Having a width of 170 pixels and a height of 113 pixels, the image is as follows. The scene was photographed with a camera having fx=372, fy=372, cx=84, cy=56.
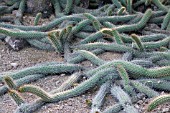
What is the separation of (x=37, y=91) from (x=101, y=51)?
1233 mm

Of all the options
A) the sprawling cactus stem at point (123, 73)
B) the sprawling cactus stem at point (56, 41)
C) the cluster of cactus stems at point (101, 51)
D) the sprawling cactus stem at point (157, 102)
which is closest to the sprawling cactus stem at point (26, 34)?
the cluster of cactus stems at point (101, 51)

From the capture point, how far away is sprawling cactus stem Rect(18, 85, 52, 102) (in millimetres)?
3258

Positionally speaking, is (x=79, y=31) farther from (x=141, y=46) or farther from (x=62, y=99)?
(x=62, y=99)

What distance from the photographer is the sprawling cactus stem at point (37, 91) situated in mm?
3258

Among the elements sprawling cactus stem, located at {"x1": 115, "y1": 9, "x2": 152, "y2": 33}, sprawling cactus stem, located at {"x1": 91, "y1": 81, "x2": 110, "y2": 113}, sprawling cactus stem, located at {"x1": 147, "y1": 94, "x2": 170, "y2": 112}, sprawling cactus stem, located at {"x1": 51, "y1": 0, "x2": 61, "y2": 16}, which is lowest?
sprawling cactus stem, located at {"x1": 91, "y1": 81, "x2": 110, "y2": 113}

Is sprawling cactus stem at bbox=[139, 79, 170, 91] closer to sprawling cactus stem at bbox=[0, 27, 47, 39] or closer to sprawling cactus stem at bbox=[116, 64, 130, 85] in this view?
sprawling cactus stem at bbox=[116, 64, 130, 85]

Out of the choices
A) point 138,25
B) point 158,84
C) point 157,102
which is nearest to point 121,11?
point 138,25

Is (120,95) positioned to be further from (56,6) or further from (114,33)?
(56,6)

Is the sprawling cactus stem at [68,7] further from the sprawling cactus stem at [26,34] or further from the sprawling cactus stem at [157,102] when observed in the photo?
the sprawling cactus stem at [157,102]

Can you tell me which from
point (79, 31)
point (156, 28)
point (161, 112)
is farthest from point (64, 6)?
point (161, 112)

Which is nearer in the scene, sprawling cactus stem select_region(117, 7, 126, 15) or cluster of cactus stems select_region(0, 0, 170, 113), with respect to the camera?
cluster of cactus stems select_region(0, 0, 170, 113)

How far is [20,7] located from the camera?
214 inches

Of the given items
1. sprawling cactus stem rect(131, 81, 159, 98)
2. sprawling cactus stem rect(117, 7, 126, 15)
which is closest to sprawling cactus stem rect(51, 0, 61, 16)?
sprawling cactus stem rect(117, 7, 126, 15)

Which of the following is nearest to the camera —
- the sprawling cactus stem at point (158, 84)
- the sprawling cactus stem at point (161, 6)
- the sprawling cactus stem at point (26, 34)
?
the sprawling cactus stem at point (158, 84)
